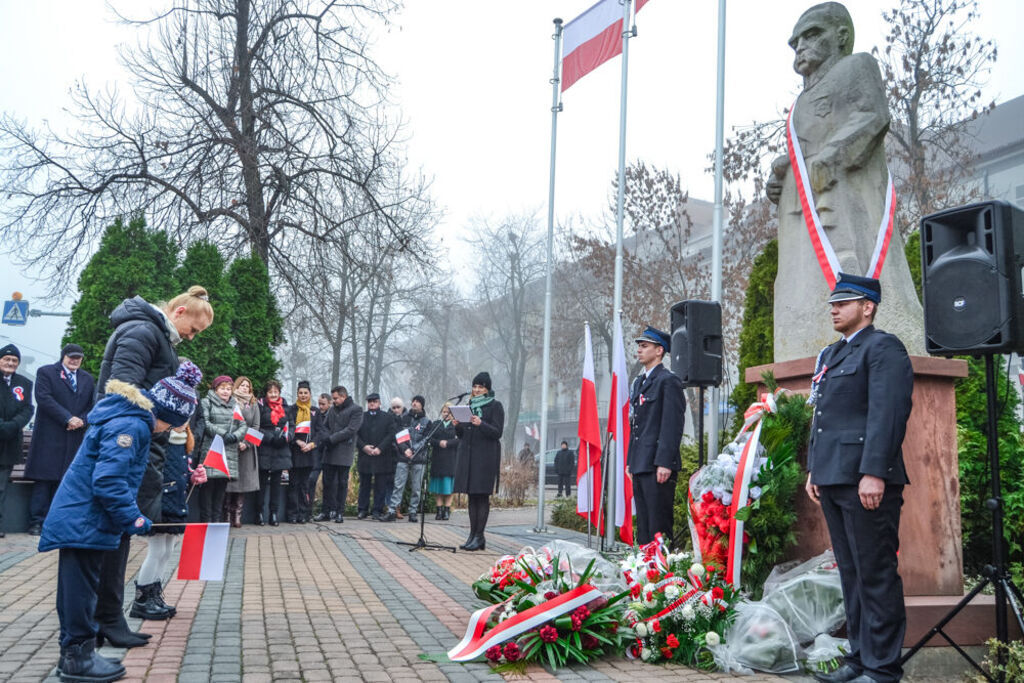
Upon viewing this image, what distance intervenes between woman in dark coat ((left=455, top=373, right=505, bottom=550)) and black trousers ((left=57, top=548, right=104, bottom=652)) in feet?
19.5

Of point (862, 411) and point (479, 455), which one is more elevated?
point (862, 411)

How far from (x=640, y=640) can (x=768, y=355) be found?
179 inches

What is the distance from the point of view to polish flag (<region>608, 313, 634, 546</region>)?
8.52 m

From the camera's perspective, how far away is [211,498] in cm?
1109

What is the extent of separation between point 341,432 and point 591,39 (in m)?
7.01

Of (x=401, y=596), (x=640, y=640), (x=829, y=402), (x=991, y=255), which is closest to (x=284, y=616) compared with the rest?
(x=401, y=596)

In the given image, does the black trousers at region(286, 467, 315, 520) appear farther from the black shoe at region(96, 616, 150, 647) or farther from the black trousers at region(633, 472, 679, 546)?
the black shoe at region(96, 616, 150, 647)

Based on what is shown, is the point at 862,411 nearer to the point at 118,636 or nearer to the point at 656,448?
the point at 656,448

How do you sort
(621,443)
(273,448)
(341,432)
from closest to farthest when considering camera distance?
(621,443)
(273,448)
(341,432)

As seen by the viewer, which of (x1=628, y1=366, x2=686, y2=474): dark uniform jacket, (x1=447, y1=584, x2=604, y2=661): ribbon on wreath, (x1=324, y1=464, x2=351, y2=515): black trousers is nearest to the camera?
(x1=447, y1=584, x2=604, y2=661): ribbon on wreath

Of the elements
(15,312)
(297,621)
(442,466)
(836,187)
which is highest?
(15,312)

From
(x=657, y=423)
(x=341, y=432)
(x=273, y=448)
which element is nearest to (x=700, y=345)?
(x=657, y=423)

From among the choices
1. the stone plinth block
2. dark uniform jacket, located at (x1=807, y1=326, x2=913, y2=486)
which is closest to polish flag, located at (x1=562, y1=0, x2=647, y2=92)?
the stone plinth block

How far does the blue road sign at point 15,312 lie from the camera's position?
21.5 meters
